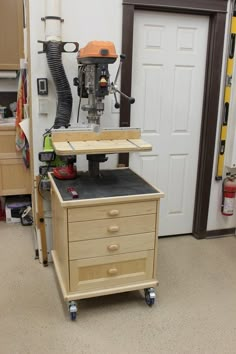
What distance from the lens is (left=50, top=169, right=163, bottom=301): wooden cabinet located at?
210 centimetres

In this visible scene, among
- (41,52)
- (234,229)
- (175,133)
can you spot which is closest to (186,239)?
(234,229)

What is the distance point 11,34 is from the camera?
352 cm

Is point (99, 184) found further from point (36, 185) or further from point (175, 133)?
point (175, 133)

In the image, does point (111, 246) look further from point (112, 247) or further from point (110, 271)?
point (110, 271)

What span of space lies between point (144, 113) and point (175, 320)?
5.14 ft

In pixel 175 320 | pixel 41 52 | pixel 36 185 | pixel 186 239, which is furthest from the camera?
pixel 186 239

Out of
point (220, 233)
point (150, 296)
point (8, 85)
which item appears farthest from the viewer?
point (8, 85)

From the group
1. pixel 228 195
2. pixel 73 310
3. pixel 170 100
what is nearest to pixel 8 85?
pixel 170 100

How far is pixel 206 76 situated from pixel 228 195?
1.03 m

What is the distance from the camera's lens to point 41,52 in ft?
7.98

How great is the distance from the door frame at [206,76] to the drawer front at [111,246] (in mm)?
819

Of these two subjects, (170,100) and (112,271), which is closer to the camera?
(112,271)

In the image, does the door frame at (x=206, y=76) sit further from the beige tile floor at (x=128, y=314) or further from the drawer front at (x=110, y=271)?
the drawer front at (x=110, y=271)

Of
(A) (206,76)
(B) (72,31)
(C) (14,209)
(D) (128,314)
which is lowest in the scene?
(D) (128,314)
